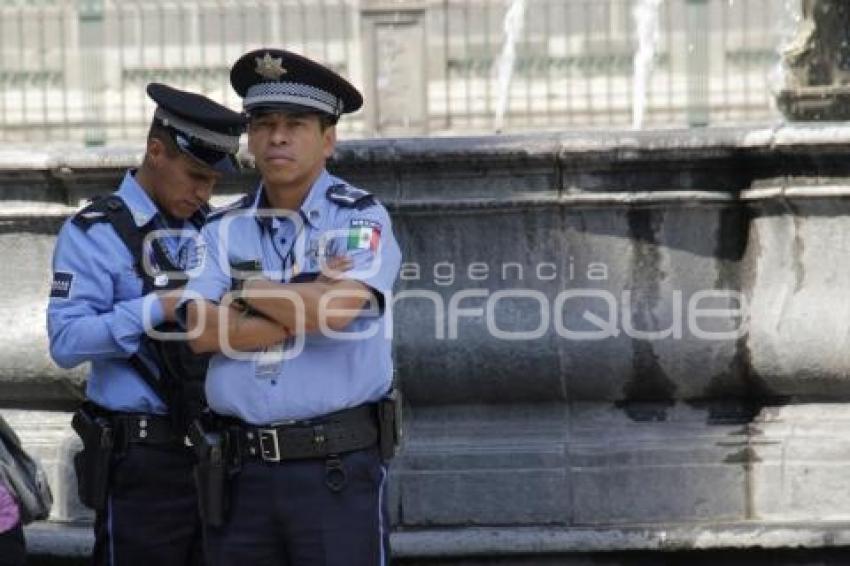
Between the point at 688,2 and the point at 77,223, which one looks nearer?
the point at 77,223

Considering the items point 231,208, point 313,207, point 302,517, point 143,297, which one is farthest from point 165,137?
point 302,517

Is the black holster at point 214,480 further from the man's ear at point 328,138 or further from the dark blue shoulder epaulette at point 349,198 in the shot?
the man's ear at point 328,138

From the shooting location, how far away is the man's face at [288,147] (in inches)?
171

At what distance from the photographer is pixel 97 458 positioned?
483 cm

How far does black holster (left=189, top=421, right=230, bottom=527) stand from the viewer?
4.28 m

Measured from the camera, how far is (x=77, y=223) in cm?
482

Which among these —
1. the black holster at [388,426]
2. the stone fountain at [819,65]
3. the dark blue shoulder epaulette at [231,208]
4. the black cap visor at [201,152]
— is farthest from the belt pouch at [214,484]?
the stone fountain at [819,65]

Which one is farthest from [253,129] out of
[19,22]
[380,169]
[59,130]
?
[19,22]

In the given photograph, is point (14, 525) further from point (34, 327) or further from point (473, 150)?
point (473, 150)

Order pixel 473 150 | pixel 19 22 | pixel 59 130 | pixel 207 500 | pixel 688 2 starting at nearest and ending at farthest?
pixel 207 500 < pixel 473 150 < pixel 688 2 < pixel 59 130 < pixel 19 22

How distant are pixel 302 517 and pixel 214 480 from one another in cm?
21

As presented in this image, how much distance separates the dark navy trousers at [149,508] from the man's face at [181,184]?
1.83 ft

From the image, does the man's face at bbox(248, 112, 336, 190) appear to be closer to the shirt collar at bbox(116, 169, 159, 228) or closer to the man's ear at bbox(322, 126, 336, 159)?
the man's ear at bbox(322, 126, 336, 159)

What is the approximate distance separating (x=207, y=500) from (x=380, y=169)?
5.91 ft
